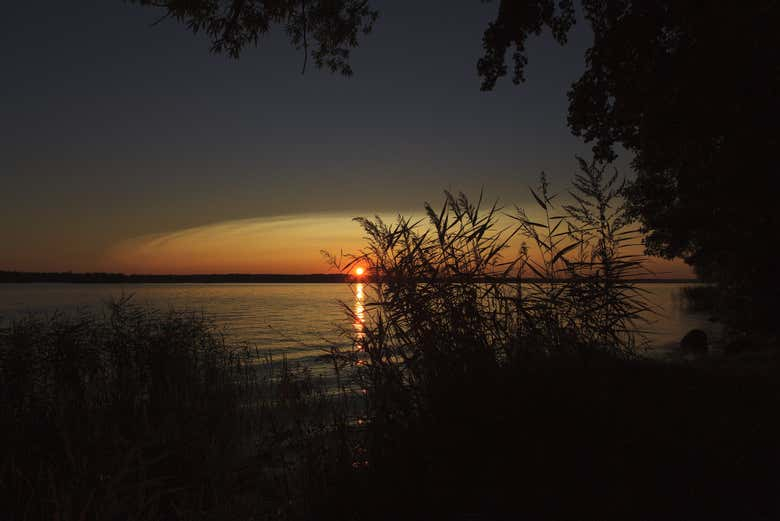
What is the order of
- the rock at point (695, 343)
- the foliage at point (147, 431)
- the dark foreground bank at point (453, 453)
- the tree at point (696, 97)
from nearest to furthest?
the dark foreground bank at point (453, 453)
the foliage at point (147, 431)
the tree at point (696, 97)
the rock at point (695, 343)

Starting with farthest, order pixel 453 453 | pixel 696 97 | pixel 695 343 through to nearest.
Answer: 1. pixel 695 343
2. pixel 696 97
3. pixel 453 453

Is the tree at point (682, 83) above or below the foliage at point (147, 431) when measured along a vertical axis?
above

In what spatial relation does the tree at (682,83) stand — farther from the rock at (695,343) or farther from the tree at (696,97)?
the rock at (695,343)

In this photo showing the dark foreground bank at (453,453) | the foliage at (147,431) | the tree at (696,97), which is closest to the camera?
the dark foreground bank at (453,453)

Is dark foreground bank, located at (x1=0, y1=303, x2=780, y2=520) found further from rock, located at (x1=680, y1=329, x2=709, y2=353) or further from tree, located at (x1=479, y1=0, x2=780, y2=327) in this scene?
rock, located at (x1=680, y1=329, x2=709, y2=353)

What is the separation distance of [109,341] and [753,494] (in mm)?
12403

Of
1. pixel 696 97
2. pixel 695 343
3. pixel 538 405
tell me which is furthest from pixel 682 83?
pixel 695 343

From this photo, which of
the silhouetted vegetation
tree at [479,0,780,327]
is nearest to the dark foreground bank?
the silhouetted vegetation

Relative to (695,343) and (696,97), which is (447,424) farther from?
(695,343)

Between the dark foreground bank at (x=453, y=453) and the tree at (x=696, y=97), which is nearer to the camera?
the dark foreground bank at (x=453, y=453)

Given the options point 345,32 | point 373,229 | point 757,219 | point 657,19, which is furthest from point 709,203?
point 345,32

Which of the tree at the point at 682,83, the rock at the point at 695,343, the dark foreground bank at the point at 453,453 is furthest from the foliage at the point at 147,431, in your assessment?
the rock at the point at 695,343

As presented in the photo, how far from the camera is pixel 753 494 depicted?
151 inches

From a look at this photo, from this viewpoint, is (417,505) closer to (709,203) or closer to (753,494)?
(753,494)
